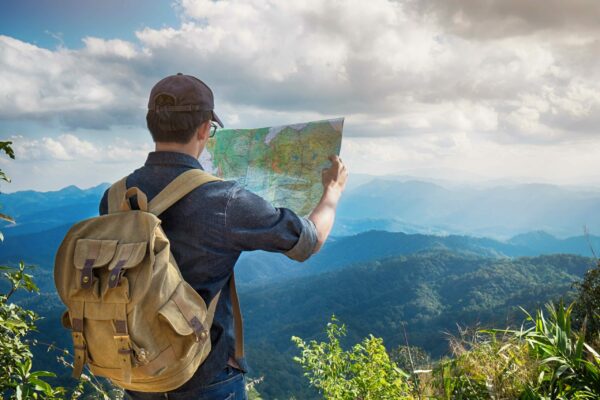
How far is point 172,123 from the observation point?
5.72 feet

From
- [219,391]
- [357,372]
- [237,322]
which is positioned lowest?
[357,372]

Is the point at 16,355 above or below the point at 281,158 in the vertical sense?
below

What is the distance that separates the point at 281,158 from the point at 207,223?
96 centimetres

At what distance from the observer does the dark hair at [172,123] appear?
5.65 feet

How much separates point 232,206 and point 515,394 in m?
3.05

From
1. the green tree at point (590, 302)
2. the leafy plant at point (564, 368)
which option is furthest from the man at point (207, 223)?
the green tree at point (590, 302)

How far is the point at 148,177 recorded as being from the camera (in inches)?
70.3

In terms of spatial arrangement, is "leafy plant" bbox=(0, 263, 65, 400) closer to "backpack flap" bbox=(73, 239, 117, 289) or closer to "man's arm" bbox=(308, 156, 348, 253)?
"backpack flap" bbox=(73, 239, 117, 289)

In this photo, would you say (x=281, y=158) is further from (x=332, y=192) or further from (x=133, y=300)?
(x=133, y=300)

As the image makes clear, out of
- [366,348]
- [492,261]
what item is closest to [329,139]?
[366,348]

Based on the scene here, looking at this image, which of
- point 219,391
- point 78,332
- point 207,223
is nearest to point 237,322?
point 219,391

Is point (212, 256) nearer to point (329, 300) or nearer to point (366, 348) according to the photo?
point (366, 348)

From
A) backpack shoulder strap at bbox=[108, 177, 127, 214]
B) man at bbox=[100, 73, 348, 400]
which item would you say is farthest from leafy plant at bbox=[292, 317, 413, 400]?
backpack shoulder strap at bbox=[108, 177, 127, 214]

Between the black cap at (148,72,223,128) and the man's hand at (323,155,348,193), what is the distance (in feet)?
2.14
